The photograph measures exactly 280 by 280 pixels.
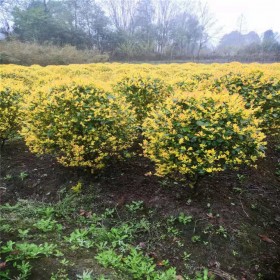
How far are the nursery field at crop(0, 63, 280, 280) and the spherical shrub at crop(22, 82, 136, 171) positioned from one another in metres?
0.02

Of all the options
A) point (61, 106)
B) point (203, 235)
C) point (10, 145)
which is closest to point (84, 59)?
point (10, 145)

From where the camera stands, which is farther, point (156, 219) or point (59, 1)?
point (59, 1)

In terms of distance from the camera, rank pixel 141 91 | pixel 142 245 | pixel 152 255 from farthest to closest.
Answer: pixel 141 91
pixel 142 245
pixel 152 255

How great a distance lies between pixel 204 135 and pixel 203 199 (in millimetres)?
1063

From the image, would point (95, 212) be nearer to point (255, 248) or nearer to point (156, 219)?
point (156, 219)

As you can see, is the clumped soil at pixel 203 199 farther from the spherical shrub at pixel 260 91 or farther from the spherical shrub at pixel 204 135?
the spherical shrub at pixel 260 91

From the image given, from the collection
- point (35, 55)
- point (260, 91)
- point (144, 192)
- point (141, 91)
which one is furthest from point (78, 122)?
point (35, 55)

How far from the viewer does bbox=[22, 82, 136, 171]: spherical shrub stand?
3965 mm

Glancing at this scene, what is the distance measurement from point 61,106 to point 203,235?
8.80ft

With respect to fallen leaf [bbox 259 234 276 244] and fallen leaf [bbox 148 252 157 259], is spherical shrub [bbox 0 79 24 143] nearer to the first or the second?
fallen leaf [bbox 148 252 157 259]

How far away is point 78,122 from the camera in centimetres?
397

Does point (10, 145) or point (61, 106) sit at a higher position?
point (61, 106)

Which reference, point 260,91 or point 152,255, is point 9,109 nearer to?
point 152,255

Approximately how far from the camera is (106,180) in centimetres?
438
